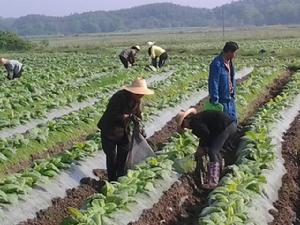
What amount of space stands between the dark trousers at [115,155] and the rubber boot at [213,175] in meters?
1.26

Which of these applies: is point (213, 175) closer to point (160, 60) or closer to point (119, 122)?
point (119, 122)

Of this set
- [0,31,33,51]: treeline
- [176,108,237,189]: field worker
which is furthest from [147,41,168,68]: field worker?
[0,31,33,51]: treeline

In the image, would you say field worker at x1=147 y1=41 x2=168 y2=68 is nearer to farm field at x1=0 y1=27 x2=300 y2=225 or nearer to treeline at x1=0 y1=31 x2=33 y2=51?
farm field at x1=0 y1=27 x2=300 y2=225

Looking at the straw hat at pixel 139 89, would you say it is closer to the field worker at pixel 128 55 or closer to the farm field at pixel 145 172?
the farm field at pixel 145 172

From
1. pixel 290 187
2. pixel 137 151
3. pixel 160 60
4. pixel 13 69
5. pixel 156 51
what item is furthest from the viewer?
pixel 160 60

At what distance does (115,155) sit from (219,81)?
2295 mm

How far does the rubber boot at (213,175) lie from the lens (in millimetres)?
8719

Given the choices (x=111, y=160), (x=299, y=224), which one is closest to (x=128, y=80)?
(x=111, y=160)

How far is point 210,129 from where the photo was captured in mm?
8625

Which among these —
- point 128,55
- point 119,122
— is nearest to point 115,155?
point 119,122

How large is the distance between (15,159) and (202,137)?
359 cm

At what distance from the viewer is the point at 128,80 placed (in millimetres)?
21250

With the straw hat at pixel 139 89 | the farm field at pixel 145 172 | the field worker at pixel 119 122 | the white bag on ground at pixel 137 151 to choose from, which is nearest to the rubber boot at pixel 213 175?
the farm field at pixel 145 172

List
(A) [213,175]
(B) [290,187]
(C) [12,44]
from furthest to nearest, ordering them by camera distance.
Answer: (C) [12,44] < (B) [290,187] < (A) [213,175]
